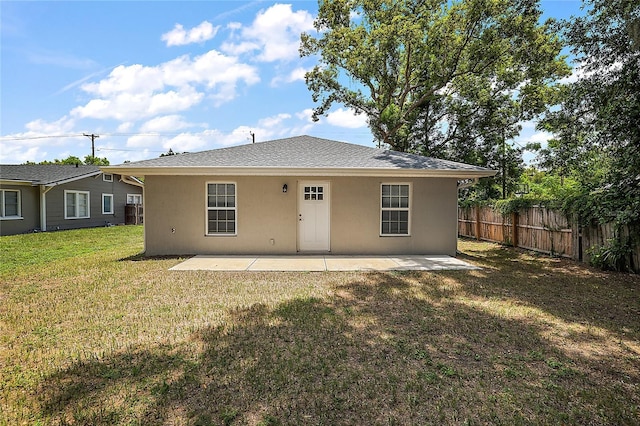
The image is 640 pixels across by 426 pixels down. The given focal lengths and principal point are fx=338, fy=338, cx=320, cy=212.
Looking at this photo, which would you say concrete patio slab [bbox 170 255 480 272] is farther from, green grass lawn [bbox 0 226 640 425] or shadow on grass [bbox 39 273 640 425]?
shadow on grass [bbox 39 273 640 425]

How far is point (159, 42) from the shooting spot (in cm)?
1149

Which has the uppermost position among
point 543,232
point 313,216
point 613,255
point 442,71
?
point 442,71

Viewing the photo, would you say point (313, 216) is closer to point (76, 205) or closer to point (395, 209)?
point (395, 209)

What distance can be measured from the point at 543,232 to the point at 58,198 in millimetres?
21187

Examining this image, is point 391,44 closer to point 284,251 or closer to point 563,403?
point 284,251

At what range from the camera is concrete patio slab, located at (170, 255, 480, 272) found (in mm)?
7770

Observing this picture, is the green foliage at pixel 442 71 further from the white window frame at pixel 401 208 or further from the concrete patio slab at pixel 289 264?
the concrete patio slab at pixel 289 264

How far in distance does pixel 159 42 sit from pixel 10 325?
405 inches

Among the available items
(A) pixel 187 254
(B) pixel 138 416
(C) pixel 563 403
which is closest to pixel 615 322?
(C) pixel 563 403

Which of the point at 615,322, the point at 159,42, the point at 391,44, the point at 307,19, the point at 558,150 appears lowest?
the point at 615,322

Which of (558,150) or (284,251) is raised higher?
(558,150)

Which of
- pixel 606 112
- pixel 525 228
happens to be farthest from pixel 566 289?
pixel 525 228

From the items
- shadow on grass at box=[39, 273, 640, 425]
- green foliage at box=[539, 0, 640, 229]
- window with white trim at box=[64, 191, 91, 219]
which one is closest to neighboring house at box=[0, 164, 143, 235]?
window with white trim at box=[64, 191, 91, 219]

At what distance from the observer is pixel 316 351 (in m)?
3.57
